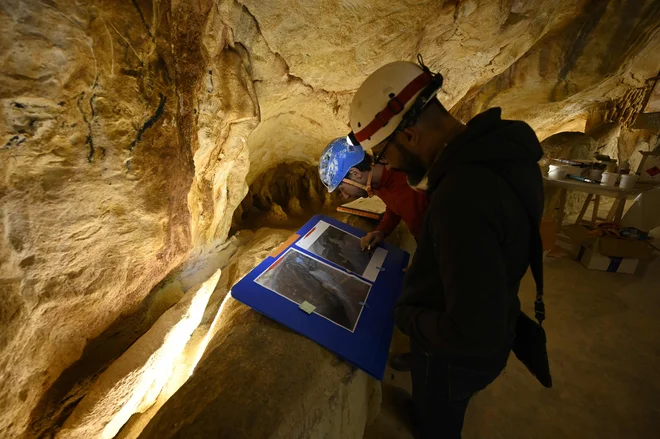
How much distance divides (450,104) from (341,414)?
4.25 metres

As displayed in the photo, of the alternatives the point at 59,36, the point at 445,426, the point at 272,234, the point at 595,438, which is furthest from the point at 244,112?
the point at 595,438

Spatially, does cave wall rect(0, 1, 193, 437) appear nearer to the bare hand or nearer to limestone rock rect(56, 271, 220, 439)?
limestone rock rect(56, 271, 220, 439)

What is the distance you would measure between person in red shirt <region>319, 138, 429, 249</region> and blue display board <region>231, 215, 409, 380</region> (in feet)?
0.88

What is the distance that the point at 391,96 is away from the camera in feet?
3.98

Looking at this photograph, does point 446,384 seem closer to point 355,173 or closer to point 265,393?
point 265,393

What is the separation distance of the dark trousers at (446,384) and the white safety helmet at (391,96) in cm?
116

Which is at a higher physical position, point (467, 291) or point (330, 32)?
point (330, 32)

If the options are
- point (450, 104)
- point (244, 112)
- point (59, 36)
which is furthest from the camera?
point (450, 104)

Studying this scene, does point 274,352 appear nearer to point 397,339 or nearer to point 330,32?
point 397,339

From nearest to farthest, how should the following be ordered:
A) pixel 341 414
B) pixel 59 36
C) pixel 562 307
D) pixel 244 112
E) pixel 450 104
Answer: pixel 59 36
pixel 341 414
pixel 244 112
pixel 562 307
pixel 450 104

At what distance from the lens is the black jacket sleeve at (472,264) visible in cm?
89

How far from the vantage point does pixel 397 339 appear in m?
2.97

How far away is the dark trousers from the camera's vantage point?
1.36m

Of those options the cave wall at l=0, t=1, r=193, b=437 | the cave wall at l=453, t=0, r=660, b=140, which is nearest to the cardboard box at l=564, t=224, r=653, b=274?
the cave wall at l=453, t=0, r=660, b=140
